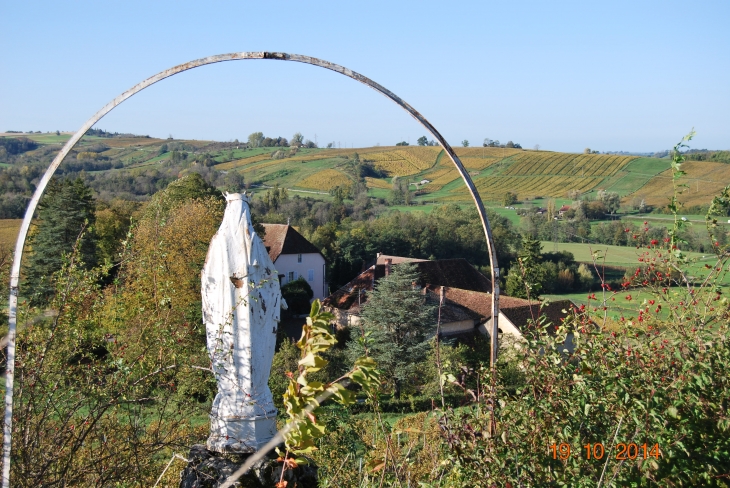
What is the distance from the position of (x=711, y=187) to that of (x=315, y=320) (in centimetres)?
7341

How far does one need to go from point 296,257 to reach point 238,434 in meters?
36.6

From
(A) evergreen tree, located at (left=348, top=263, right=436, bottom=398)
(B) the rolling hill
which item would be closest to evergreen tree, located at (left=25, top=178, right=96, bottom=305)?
(A) evergreen tree, located at (left=348, top=263, right=436, bottom=398)

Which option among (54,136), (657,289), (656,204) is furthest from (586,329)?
(54,136)

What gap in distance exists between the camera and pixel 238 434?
3.77 m

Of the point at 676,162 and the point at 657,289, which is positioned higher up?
the point at 676,162

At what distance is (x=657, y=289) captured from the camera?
188 inches

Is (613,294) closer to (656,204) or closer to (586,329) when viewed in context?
(586,329)

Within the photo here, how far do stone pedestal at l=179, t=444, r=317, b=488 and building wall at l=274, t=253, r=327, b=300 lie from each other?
116 feet

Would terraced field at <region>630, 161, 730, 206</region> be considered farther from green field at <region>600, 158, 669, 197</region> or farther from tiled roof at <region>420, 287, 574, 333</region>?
tiled roof at <region>420, 287, 574, 333</region>

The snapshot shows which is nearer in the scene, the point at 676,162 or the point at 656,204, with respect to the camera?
the point at 676,162

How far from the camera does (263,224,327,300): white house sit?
39.5 metres

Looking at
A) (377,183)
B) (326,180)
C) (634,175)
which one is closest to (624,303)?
(326,180)

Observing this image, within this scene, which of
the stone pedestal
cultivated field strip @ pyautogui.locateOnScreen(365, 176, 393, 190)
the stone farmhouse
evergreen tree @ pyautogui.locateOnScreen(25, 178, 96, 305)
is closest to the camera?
the stone pedestal
